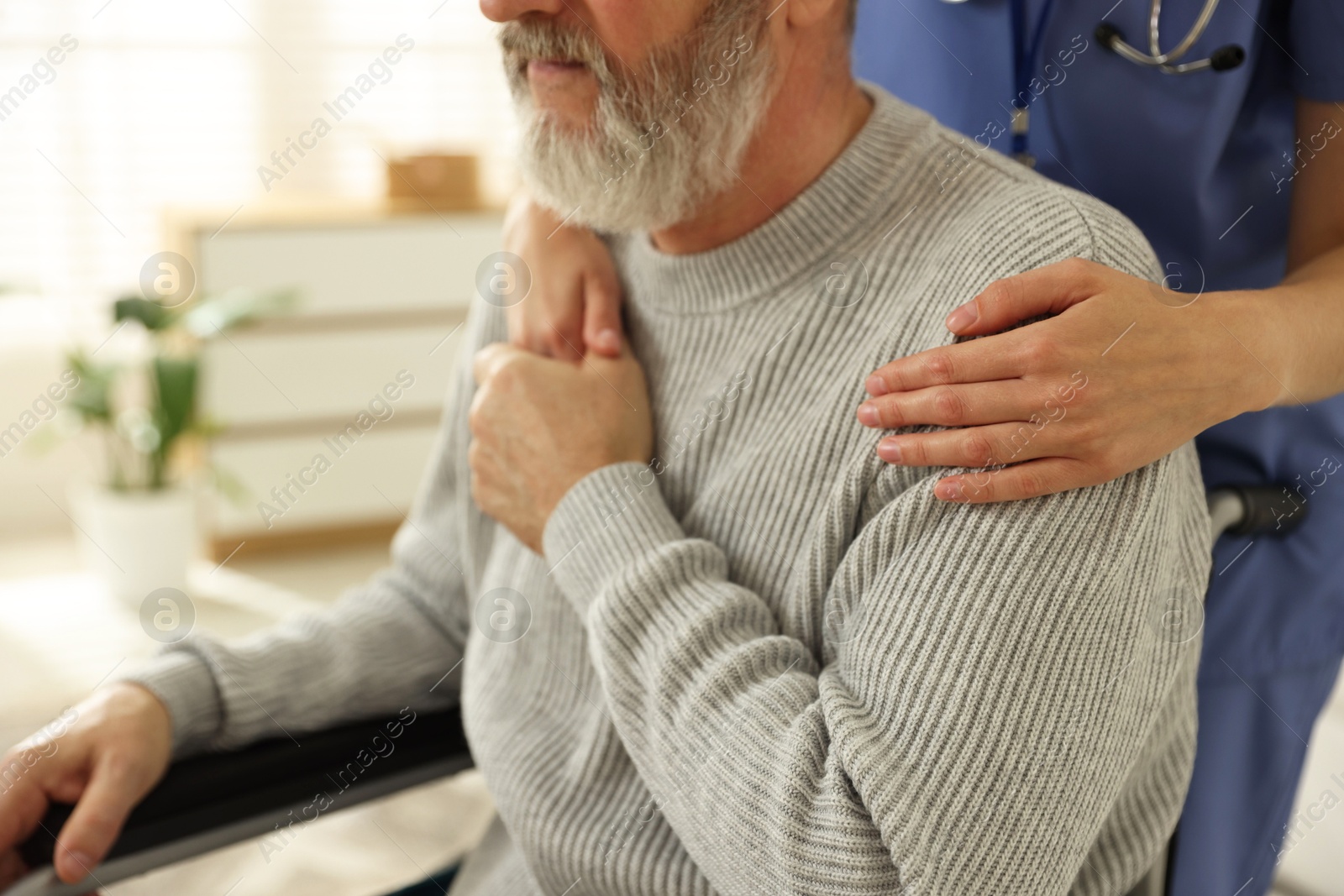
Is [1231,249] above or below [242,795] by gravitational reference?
above

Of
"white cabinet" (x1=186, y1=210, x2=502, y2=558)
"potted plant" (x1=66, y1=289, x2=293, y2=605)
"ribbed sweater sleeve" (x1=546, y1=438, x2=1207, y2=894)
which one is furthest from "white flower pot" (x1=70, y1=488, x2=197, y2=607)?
"ribbed sweater sleeve" (x1=546, y1=438, x2=1207, y2=894)

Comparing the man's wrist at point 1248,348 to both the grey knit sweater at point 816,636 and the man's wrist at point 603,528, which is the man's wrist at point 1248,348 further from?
the man's wrist at point 603,528

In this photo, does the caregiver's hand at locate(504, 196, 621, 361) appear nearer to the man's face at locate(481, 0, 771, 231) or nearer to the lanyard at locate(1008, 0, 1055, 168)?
the man's face at locate(481, 0, 771, 231)

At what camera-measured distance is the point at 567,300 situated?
3.46 feet

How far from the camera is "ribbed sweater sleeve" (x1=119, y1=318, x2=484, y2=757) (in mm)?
1029

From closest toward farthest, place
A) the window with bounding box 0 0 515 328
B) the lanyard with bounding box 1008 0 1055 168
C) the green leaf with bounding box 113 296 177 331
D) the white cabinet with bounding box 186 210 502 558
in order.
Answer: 1. the lanyard with bounding box 1008 0 1055 168
2. the green leaf with bounding box 113 296 177 331
3. the white cabinet with bounding box 186 210 502 558
4. the window with bounding box 0 0 515 328

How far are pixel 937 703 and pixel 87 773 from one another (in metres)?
0.71

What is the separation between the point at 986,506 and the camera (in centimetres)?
73

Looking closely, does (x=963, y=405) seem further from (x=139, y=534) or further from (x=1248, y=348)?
(x=139, y=534)

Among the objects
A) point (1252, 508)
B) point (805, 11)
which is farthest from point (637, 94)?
point (1252, 508)

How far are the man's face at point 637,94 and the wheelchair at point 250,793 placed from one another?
497 millimetres

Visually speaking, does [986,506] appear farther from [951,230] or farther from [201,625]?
[201,625]

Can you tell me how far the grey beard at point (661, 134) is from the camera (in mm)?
921

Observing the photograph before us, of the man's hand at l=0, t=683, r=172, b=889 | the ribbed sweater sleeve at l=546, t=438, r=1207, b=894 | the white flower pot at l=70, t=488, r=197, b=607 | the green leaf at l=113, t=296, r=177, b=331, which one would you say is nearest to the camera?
the ribbed sweater sleeve at l=546, t=438, r=1207, b=894
